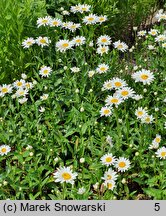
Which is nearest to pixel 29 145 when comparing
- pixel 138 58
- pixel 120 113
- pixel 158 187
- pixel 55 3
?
pixel 120 113

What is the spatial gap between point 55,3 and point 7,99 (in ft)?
4.96

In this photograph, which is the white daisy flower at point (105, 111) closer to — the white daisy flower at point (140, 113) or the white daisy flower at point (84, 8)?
the white daisy flower at point (140, 113)

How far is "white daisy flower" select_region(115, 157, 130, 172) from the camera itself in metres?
3.45

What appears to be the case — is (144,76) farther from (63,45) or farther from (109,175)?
(109,175)

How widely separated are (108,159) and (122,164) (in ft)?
0.35

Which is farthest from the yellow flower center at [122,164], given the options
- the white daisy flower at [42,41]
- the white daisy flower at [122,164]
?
the white daisy flower at [42,41]

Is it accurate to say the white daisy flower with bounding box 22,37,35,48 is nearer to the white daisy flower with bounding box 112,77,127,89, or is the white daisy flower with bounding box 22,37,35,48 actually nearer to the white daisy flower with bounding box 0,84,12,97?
the white daisy flower with bounding box 0,84,12,97

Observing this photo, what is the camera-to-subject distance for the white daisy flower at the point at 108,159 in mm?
3449

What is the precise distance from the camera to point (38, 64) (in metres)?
4.38

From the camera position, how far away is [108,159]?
11.4 ft

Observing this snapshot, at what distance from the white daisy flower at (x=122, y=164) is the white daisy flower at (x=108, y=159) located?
1.6 inches

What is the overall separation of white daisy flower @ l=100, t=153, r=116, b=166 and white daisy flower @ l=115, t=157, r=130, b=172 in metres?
0.04

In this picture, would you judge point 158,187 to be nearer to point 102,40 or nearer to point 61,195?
point 61,195

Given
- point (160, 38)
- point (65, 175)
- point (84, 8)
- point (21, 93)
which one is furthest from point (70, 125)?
point (84, 8)
